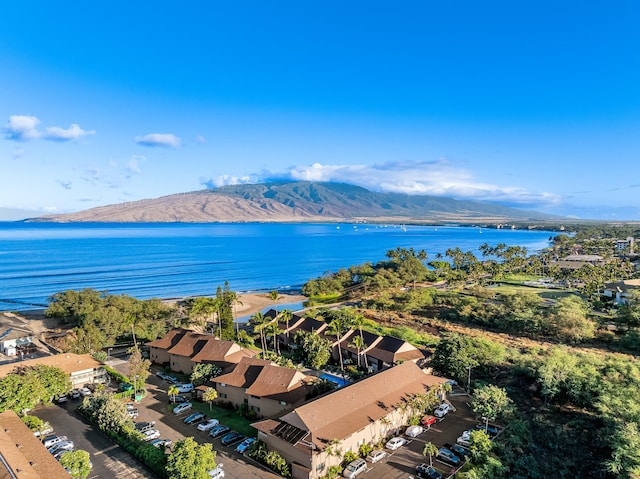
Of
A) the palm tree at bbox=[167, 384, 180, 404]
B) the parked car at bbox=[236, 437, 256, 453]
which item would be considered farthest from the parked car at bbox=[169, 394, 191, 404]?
the parked car at bbox=[236, 437, 256, 453]

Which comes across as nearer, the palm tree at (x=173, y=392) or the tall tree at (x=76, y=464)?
the tall tree at (x=76, y=464)

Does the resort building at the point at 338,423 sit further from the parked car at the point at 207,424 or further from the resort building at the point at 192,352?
the resort building at the point at 192,352

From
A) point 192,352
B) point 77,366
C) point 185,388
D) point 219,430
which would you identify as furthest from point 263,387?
point 77,366

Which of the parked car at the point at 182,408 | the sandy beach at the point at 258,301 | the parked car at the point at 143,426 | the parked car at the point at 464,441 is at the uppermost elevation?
the parked car at the point at 464,441

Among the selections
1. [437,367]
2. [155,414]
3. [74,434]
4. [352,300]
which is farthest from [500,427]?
[352,300]

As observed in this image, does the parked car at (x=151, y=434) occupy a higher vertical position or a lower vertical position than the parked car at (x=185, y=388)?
higher

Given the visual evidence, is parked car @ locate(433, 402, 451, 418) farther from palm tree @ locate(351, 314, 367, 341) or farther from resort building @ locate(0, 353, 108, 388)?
resort building @ locate(0, 353, 108, 388)

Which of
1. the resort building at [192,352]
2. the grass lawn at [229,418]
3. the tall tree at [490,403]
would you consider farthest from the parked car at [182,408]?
the tall tree at [490,403]
